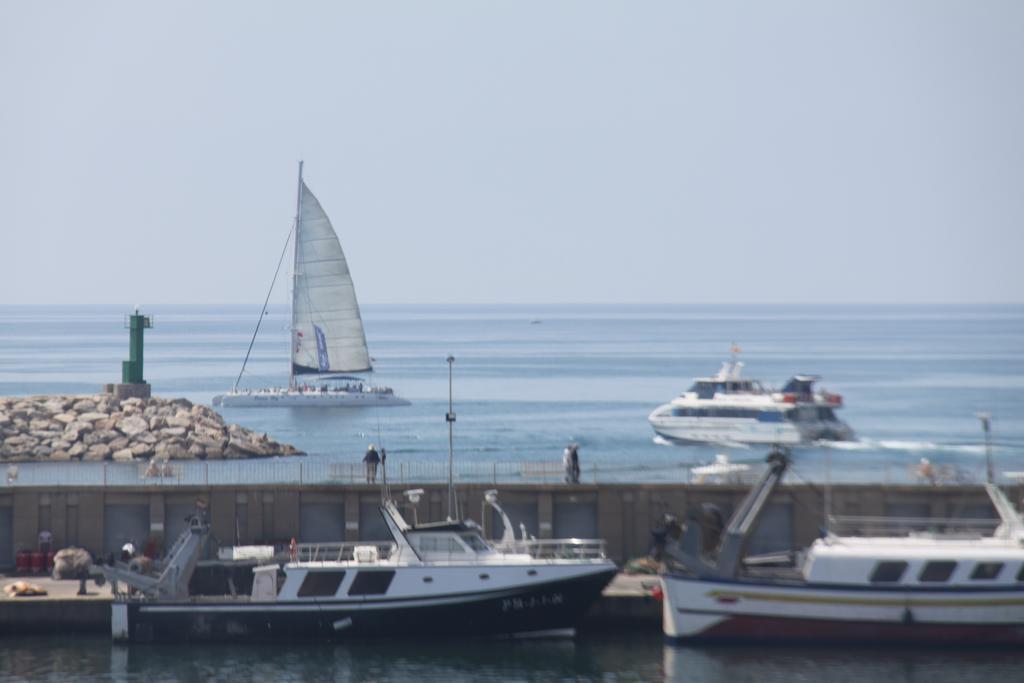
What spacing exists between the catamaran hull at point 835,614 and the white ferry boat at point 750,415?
51693 mm

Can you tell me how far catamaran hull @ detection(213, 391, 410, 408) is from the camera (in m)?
126

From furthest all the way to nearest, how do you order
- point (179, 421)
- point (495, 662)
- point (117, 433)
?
1. point (179, 421)
2. point (117, 433)
3. point (495, 662)

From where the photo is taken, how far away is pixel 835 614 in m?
37.2

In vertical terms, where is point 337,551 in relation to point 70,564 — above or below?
above

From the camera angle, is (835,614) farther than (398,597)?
No

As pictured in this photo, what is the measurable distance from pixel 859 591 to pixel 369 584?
1129cm

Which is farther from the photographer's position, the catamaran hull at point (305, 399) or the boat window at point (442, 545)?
the catamaran hull at point (305, 399)

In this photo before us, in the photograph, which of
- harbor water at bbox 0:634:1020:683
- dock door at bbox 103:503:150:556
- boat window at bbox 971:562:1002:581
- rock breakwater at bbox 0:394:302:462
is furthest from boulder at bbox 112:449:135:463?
boat window at bbox 971:562:1002:581

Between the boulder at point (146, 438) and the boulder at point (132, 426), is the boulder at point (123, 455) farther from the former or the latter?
the boulder at point (132, 426)

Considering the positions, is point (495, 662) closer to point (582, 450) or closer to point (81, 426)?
point (81, 426)

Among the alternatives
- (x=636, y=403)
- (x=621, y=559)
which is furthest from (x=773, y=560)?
(x=636, y=403)

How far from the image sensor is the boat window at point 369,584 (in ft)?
125

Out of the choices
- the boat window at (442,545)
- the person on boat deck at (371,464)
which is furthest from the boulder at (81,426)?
the boat window at (442,545)

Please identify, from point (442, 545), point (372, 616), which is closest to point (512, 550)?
point (442, 545)
